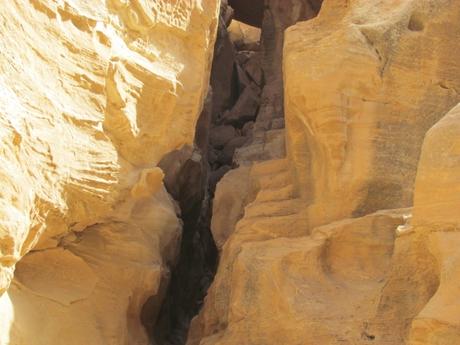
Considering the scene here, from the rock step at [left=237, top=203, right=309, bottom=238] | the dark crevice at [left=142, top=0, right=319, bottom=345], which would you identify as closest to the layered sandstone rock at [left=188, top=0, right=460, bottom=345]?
the rock step at [left=237, top=203, right=309, bottom=238]

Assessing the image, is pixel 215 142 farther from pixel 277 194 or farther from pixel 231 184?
pixel 277 194

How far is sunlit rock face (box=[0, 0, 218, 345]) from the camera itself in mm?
4809

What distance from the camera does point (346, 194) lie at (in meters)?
5.74

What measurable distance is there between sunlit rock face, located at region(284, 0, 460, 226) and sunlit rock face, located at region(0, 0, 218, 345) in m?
0.98

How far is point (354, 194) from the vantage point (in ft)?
18.8

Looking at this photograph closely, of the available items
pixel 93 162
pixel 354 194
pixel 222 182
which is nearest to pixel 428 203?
pixel 354 194

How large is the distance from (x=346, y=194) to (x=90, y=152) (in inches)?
72.9

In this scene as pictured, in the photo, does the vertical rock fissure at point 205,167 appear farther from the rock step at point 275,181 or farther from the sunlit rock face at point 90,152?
the rock step at point 275,181

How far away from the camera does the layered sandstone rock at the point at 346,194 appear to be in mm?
5000

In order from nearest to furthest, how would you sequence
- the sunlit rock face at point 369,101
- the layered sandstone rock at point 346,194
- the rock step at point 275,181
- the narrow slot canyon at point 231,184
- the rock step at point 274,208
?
the narrow slot canyon at point 231,184, the layered sandstone rock at point 346,194, the sunlit rock face at point 369,101, the rock step at point 274,208, the rock step at point 275,181

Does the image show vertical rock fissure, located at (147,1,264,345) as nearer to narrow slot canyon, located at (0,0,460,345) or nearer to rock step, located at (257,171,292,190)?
narrow slot canyon, located at (0,0,460,345)

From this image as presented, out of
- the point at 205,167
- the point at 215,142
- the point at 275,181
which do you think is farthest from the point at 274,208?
the point at 215,142

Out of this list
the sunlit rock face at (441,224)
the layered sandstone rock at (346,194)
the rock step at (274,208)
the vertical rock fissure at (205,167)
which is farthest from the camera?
the vertical rock fissure at (205,167)

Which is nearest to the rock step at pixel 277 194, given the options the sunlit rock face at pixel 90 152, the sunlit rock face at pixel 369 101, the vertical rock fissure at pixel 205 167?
the sunlit rock face at pixel 369 101
